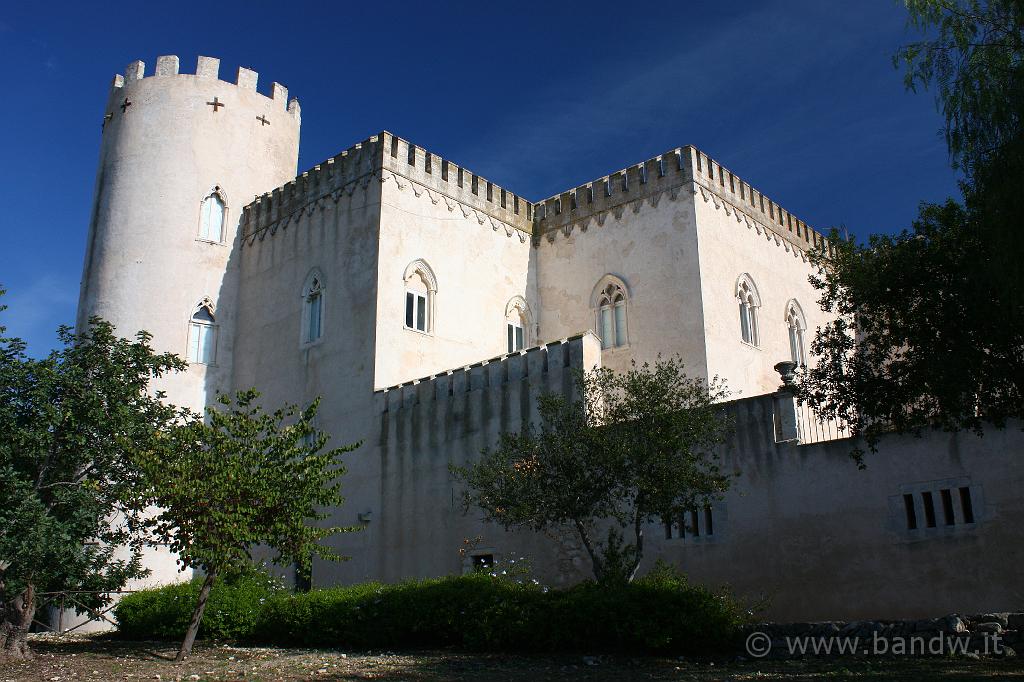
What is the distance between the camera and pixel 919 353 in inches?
443

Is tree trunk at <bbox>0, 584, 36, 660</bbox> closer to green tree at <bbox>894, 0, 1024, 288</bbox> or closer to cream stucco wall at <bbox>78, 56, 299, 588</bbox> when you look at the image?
cream stucco wall at <bbox>78, 56, 299, 588</bbox>

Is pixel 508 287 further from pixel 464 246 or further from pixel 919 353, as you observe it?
pixel 919 353

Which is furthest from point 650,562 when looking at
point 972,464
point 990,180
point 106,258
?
point 106,258

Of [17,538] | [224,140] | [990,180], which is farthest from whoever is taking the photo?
[224,140]

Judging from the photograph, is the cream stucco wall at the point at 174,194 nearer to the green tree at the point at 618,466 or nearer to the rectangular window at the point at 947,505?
the green tree at the point at 618,466

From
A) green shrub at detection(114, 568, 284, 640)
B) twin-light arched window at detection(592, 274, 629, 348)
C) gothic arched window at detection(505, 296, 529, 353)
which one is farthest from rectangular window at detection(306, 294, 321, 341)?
twin-light arched window at detection(592, 274, 629, 348)

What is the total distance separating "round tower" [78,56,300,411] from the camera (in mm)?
25812

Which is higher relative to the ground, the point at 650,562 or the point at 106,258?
the point at 106,258

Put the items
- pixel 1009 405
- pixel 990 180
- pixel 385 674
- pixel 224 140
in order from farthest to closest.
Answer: pixel 224 140 → pixel 385 674 → pixel 1009 405 → pixel 990 180

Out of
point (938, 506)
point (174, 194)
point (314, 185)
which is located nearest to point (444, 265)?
point (314, 185)

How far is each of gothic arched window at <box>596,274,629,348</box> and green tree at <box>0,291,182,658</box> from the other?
41.1ft

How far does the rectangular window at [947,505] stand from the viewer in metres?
14.2

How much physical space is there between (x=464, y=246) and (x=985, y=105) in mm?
16446

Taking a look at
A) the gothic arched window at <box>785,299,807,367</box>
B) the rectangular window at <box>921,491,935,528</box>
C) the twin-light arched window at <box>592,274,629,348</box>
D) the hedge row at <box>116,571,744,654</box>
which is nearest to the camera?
the hedge row at <box>116,571,744,654</box>
